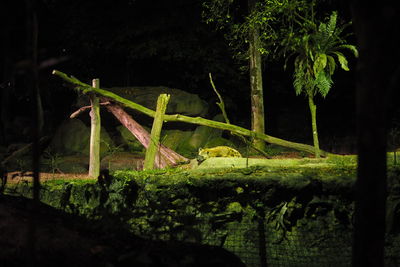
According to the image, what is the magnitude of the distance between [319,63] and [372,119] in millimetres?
6827

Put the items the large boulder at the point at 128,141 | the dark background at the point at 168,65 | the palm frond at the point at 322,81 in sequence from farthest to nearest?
the dark background at the point at 168,65 → the large boulder at the point at 128,141 → the palm frond at the point at 322,81

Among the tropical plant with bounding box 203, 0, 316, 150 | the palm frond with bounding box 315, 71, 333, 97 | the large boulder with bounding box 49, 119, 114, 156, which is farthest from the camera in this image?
the large boulder with bounding box 49, 119, 114, 156

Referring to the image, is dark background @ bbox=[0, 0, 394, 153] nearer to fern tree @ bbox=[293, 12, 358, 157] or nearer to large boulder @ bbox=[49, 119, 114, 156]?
large boulder @ bbox=[49, 119, 114, 156]

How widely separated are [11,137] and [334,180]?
11566mm

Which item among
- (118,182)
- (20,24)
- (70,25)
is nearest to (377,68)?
(20,24)

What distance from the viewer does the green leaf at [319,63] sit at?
28.2 ft

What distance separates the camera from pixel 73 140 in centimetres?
1195

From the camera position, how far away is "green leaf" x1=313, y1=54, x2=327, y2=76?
8.61 metres

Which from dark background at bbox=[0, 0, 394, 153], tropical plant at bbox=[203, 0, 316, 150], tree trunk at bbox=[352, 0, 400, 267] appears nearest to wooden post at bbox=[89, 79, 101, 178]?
tropical plant at bbox=[203, 0, 316, 150]

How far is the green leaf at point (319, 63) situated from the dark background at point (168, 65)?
18.0ft

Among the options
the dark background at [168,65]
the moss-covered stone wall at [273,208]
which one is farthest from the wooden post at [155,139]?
the dark background at [168,65]

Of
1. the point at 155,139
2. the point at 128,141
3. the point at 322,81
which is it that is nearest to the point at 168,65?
the point at 128,141

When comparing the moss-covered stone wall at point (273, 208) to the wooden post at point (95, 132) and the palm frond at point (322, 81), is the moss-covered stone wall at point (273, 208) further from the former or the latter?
the palm frond at point (322, 81)

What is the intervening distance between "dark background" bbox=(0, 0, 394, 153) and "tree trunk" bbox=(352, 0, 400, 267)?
39.0ft
